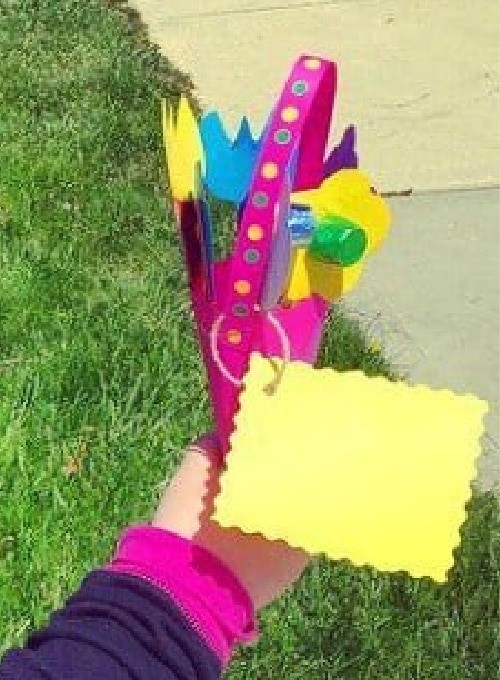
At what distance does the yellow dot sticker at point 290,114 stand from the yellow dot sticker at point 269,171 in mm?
39

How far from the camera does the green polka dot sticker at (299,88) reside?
1.16 metres

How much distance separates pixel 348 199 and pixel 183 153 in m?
0.13

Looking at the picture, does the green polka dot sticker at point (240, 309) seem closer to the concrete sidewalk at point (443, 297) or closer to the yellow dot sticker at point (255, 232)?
the yellow dot sticker at point (255, 232)

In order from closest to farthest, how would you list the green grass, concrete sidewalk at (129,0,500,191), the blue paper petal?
the blue paper petal → the green grass → concrete sidewalk at (129,0,500,191)

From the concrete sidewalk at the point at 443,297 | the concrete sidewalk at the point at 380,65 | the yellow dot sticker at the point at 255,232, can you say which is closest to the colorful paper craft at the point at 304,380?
the yellow dot sticker at the point at 255,232

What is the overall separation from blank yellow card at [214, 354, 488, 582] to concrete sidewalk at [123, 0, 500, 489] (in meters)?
1.62

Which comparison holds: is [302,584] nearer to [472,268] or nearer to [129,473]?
[129,473]

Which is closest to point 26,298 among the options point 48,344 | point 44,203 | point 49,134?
point 48,344

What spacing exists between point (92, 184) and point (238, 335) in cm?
233

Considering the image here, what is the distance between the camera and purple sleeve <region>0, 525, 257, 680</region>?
45.8 inches

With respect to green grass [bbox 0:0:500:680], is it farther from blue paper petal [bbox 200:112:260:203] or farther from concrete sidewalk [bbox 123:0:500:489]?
blue paper petal [bbox 200:112:260:203]

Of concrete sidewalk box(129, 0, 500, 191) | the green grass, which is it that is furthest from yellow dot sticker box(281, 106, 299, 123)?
concrete sidewalk box(129, 0, 500, 191)

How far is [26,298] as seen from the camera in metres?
2.92

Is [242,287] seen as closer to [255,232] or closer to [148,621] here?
[255,232]
